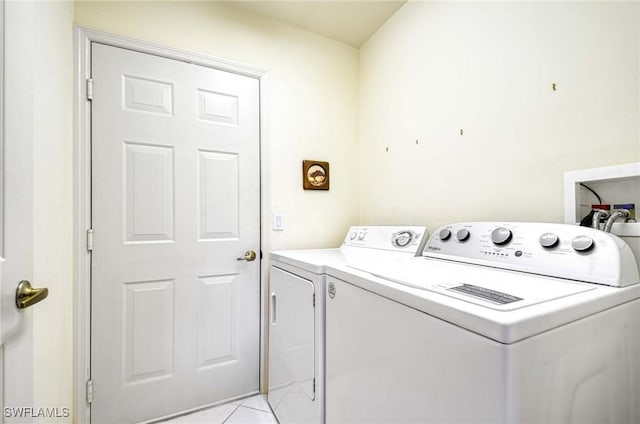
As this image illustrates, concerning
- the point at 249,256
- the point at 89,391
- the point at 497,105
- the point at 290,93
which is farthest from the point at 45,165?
the point at 497,105

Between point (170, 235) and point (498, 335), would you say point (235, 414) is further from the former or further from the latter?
point (498, 335)

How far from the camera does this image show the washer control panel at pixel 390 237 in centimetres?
147

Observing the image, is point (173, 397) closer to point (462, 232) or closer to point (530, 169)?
point (462, 232)

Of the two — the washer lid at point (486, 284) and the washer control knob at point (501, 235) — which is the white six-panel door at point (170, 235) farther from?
the washer control knob at point (501, 235)

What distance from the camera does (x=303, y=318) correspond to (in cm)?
128

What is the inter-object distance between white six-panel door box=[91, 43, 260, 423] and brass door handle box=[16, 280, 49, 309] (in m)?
0.73

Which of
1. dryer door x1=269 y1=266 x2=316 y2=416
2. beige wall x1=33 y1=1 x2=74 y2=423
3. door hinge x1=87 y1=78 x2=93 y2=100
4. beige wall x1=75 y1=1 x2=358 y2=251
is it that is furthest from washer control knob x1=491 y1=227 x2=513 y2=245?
door hinge x1=87 y1=78 x2=93 y2=100

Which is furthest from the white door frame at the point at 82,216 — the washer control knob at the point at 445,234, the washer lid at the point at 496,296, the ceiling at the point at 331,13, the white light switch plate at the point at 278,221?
the washer control knob at the point at 445,234

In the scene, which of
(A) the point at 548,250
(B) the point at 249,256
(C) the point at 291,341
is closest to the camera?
(A) the point at 548,250

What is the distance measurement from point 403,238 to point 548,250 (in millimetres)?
684

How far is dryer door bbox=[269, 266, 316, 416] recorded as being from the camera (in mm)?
1226

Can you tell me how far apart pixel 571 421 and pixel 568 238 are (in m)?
0.52

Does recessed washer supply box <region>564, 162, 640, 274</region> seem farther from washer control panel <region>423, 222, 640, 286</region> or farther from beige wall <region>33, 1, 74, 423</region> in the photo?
beige wall <region>33, 1, 74, 423</region>

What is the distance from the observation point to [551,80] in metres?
1.10
